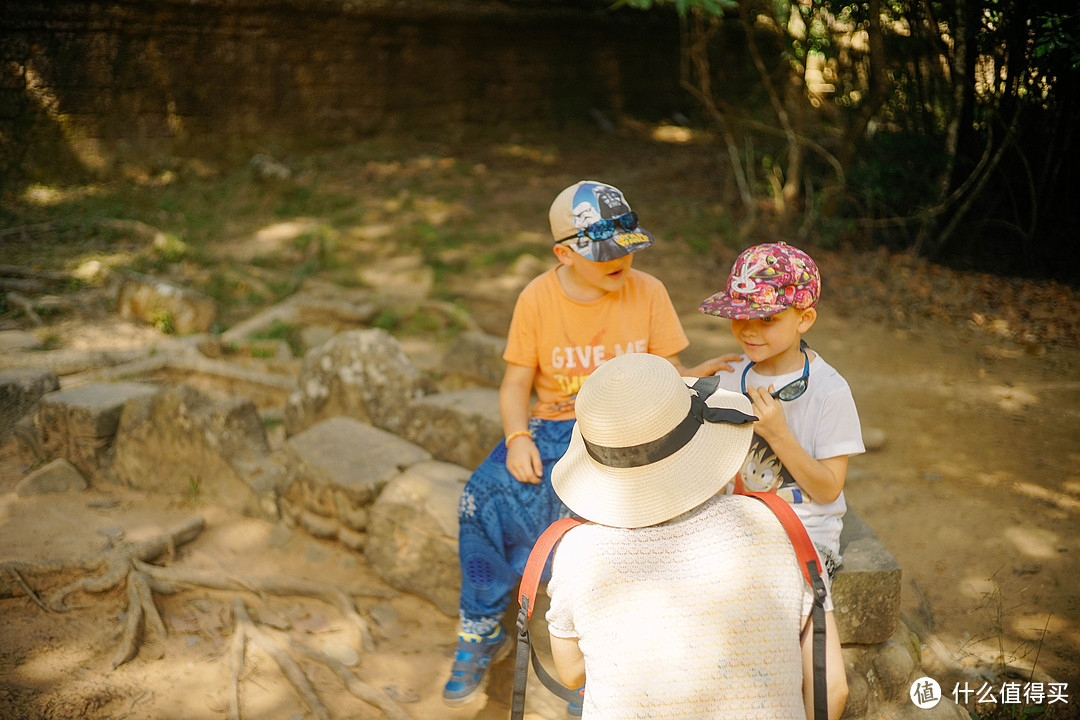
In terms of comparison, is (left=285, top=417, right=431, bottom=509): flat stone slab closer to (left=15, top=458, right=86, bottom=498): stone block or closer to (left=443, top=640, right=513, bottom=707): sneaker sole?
(left=443, top=640, right=513, bottom=707): sneaker sole

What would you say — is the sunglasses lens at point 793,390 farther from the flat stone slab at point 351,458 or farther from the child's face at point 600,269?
the flat stone slab at point 351,458

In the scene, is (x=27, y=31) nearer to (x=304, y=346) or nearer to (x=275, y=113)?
(x=275, y=113)

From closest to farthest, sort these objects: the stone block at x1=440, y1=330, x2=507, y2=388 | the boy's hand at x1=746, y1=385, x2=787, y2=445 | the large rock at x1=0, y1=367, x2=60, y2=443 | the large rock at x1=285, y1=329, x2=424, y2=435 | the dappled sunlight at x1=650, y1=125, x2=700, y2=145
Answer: the boy's hand at x1=746, y1=385, x2=787, y2=445, the large rock at x1=285, y1=329, x2=424, y2=435, the large rock at x1=0, y1=367, x2=60, y2=443, the stone block at x1=440, y1=330, x2=507, y2=388, the dappled sunlight at x1=650, y1=125, x2=700, y2=145

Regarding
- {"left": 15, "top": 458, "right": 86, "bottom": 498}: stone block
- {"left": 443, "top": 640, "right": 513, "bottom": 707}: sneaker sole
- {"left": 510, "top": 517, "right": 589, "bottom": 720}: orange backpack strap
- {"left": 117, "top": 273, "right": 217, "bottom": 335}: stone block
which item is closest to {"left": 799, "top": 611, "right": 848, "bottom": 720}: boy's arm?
{"left": 510, "top": 517, "right": 589, "bottom": 720}: orange backpack strap

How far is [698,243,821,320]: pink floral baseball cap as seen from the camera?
200cm

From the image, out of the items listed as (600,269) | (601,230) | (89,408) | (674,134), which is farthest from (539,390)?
(674,134)

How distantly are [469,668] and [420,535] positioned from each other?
2.08ft

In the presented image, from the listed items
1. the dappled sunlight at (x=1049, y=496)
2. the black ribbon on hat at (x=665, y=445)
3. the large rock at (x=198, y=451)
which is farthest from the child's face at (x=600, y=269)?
the dappled sunlight at (x=1049, y=496)

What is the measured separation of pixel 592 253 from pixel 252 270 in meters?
5.00

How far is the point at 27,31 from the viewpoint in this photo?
7074mm

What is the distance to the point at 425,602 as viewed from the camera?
3051 mm

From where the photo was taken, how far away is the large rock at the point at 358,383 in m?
3.86

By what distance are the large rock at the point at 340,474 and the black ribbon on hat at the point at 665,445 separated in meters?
1.90

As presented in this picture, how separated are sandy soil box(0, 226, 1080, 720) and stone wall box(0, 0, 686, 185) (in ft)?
16.5
